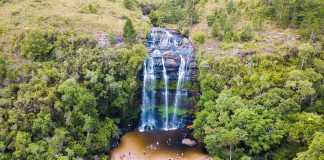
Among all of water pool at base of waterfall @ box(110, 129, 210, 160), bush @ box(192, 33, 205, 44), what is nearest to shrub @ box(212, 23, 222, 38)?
bush @ box(192, 33, 205, 44)

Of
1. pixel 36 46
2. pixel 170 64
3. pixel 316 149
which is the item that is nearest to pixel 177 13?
pixel 170 64

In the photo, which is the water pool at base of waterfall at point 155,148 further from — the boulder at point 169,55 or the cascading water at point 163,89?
the boulder at point 169,55

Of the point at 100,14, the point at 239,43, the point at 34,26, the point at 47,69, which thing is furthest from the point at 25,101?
the point at 239,43

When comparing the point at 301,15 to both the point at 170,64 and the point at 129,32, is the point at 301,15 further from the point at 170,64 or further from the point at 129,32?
the point at 129,32

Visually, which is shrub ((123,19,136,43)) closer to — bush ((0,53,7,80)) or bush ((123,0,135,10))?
bush ((0,53,7,80))

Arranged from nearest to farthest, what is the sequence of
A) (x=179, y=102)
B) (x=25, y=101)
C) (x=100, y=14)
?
(x=25, y=101) → (x=179, y=102) → (x=100, y=14)

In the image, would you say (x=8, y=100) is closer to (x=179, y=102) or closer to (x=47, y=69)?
(x=47, y=69)
